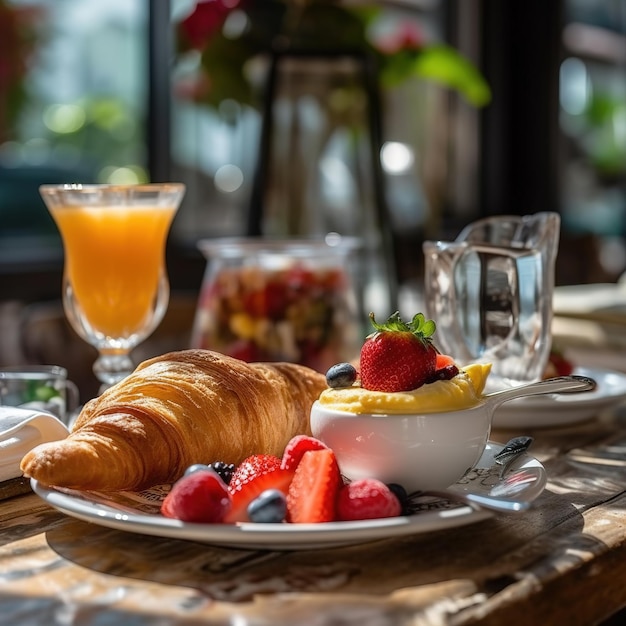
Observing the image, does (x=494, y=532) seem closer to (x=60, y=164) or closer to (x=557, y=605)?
(x=557, y=605)

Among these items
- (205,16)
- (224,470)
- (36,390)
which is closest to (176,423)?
(224,470)

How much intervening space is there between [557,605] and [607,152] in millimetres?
4491

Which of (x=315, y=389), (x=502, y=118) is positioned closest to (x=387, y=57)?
(x=315, y=389)

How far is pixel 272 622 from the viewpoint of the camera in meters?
0.62

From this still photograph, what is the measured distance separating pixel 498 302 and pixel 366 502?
512mm

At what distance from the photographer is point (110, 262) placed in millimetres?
1332

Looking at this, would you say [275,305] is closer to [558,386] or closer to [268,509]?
[558,386]

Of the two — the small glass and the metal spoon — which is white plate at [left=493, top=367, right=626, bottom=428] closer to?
the metal spoon

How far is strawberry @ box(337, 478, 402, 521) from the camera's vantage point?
2.45ft

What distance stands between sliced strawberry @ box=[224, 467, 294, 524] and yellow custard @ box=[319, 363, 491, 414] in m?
0.09

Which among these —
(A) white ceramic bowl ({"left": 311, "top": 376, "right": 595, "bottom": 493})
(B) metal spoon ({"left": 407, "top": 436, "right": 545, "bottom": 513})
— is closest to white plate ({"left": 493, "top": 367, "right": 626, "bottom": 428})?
(B) metal spoon ({"left": 407, "top": 436, "right": 545, "bottom": 513})

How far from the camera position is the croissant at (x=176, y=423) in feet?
2.56

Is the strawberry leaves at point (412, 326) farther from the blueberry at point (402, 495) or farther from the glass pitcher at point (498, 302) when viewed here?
the glass pitcher at point (498, 302)

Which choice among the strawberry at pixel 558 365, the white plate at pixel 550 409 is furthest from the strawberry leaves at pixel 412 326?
the strawberry at pixel 558 365
